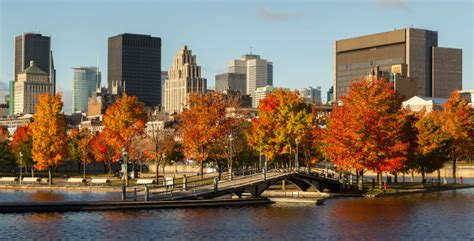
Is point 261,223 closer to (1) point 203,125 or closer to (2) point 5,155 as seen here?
(1) point 203,125

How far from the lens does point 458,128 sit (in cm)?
12281

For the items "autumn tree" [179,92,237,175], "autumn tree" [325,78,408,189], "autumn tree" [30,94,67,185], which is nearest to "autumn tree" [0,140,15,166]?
"autumn tree" [30,94,67,185]

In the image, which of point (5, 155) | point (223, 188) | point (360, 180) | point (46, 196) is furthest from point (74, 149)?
point (223, 188)

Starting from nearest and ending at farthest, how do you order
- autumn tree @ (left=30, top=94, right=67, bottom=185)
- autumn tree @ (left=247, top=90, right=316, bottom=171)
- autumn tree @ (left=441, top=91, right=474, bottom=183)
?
1. autumn tree @ (left=247, top=90, right=316, bottom=171)
2. autumn tree @ (left=441, top=91, right=474, bottom=183)
3. autumn tree @ (left=30, top=94, right=67, bottom=185)

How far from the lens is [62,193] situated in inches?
4321

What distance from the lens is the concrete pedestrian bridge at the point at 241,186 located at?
3214 inches

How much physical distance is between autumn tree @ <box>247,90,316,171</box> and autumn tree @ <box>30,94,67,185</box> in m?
30.8

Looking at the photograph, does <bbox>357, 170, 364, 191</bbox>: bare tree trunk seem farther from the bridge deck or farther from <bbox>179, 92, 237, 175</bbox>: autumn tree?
<bbox>179, 92, 237, 175</bbox>: autumn tree

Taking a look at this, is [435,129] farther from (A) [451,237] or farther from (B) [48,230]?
(B) [48,230]

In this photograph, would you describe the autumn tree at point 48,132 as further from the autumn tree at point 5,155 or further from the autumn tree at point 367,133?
the autumn tree at point 367,133

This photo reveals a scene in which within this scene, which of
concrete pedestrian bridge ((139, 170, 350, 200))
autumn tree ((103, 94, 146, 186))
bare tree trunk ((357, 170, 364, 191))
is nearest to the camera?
concrete pedestrian bridge ((139, 170, 350, 200))

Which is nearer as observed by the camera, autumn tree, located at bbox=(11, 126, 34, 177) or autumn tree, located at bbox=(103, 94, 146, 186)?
autumn tree, located at bbox=(103, 94, 146, 186)

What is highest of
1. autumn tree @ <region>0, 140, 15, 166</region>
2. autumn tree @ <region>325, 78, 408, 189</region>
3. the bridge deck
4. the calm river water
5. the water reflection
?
autumn tree @ <region>325, 78, 408, 189</region>

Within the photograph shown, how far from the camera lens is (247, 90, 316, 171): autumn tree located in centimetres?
10844
